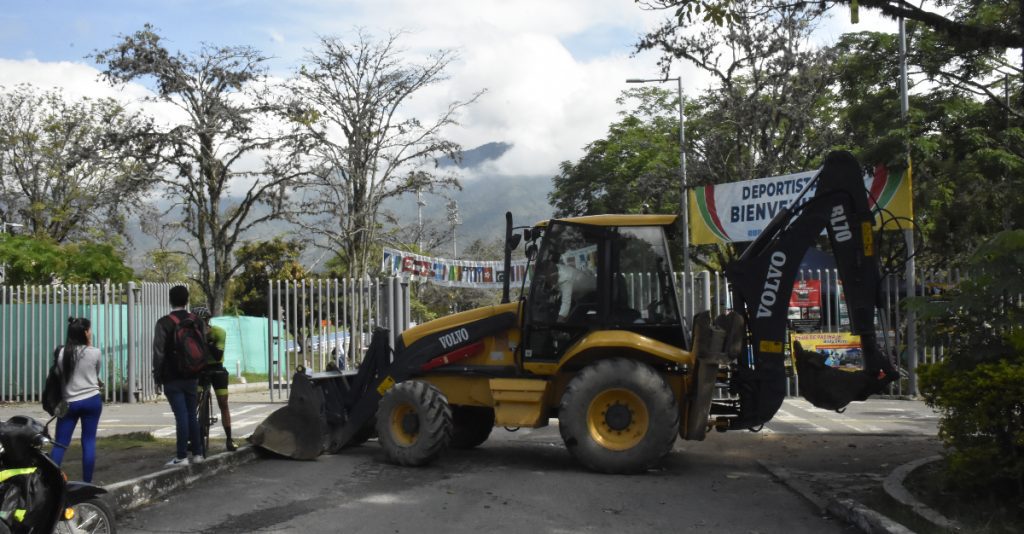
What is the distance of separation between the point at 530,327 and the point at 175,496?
159 inches

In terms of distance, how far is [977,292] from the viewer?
7828mm

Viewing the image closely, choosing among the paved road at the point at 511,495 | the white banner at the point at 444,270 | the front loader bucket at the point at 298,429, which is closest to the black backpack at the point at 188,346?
the paved road at the point at 511,495

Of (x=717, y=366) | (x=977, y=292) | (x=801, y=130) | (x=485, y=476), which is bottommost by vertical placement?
(x=485, y=476)

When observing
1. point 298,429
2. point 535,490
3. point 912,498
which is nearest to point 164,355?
point 298,429

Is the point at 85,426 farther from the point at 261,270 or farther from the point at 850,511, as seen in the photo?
the point at 261,270

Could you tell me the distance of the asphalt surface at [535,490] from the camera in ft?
25.2

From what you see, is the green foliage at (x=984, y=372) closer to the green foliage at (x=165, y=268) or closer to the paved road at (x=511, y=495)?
the paved road at (x=511, y=495)

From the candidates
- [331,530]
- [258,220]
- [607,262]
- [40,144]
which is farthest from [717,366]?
[40,144]

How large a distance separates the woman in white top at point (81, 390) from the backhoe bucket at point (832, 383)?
674 cm

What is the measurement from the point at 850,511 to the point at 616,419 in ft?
9.58

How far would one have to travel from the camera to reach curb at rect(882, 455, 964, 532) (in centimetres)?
669

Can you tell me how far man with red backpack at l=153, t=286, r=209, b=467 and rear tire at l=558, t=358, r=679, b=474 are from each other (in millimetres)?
3687

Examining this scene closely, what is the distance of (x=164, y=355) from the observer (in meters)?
9.37

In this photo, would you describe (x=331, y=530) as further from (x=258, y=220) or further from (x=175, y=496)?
(x=258, y=220)
